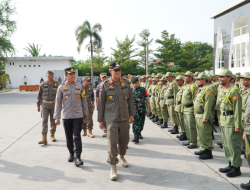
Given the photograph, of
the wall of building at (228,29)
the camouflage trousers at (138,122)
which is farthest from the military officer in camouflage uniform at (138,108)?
the wall of building at (228,29)

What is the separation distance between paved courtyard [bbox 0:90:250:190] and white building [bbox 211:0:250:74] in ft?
60.9

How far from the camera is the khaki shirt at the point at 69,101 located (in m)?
5.06

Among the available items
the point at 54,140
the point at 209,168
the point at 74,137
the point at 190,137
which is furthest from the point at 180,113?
the point at 54,140

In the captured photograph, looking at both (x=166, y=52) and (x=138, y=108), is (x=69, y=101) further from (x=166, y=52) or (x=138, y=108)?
(x=166, y=52)

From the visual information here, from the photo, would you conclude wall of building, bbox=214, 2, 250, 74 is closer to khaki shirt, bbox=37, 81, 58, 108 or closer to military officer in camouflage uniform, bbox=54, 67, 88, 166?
khaki shirt, bbox=37, 81, 58, 108

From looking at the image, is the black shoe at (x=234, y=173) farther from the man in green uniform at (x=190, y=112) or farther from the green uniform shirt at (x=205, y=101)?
the man in green uniform at (x=190, y=112)

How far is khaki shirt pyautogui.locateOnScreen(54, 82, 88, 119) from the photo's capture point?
16.6ft

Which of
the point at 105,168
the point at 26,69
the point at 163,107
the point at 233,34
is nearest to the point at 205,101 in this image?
the point at 105,168

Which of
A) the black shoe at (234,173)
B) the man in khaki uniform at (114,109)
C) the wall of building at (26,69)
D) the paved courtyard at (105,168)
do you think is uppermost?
the wall of building at (26,69)

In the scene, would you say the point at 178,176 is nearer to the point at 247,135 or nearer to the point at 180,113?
the point at 247,135

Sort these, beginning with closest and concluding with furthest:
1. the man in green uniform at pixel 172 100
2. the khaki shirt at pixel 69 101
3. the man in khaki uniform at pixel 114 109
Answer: the man in khaki uniform at pixel 114 109
the khaki shirt at pixel 69 101
the man in green uniform at pixel 172 100

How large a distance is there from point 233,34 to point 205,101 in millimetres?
23051

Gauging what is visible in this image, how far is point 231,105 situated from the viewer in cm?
437

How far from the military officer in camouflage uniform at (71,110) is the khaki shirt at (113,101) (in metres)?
0.81
